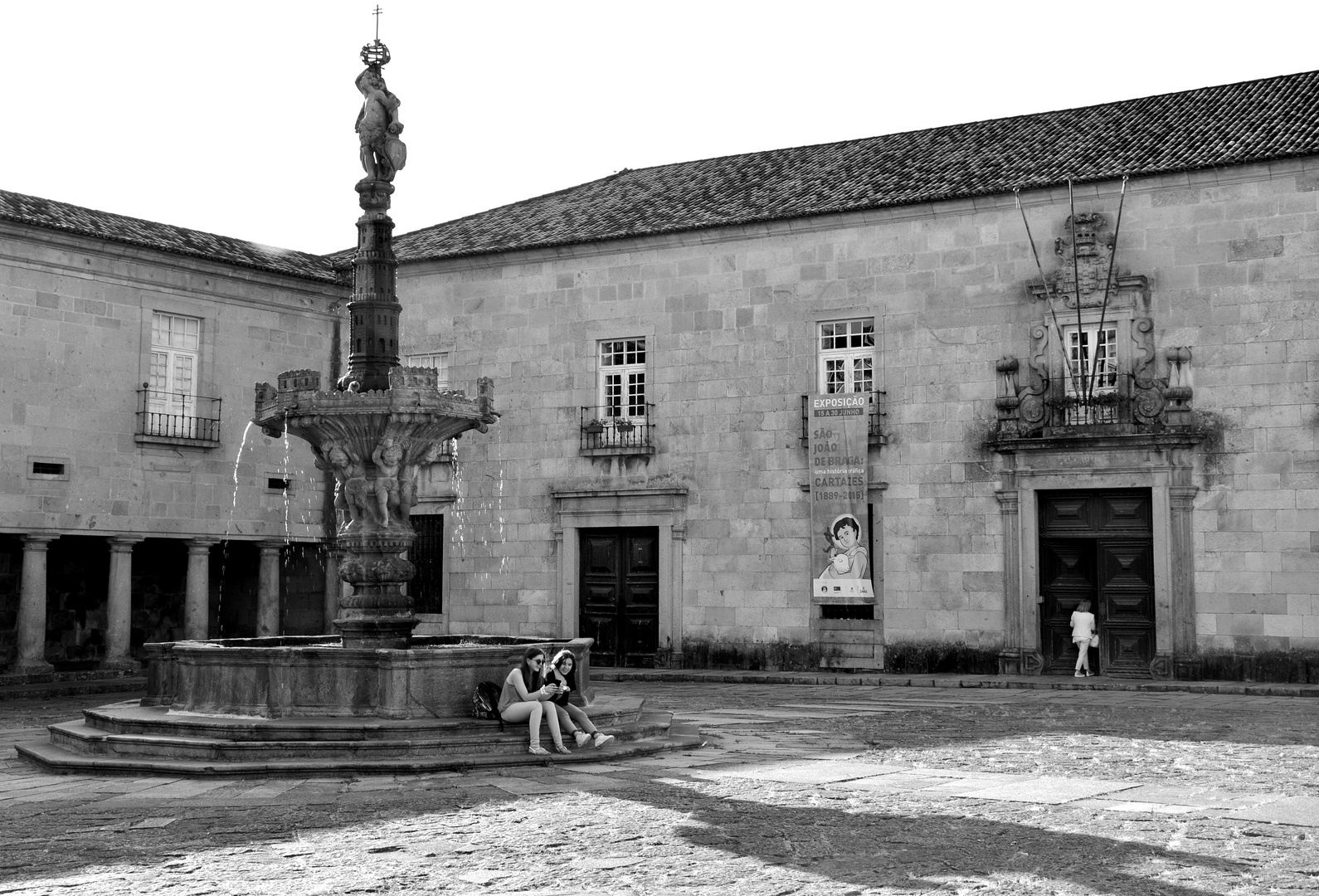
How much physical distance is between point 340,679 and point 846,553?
40.2 ft

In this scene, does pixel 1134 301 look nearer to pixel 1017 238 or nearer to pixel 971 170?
pixel 1017 238

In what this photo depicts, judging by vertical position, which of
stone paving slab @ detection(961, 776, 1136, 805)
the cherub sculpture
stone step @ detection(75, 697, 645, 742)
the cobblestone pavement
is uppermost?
the cherub sculpture

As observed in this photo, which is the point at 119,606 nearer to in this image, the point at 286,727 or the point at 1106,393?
the point at 286,727

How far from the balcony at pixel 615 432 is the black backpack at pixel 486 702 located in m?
13.2

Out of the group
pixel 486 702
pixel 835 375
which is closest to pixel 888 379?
pixel 835 375

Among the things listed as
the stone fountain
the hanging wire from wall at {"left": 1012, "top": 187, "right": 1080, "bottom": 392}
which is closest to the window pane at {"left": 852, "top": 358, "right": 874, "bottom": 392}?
the hanging wire from wall at {"left": 1012, "top": 187, "right": 1080, "bottom": 392}

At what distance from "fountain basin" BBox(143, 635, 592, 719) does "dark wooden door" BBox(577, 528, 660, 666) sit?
12.6 metres

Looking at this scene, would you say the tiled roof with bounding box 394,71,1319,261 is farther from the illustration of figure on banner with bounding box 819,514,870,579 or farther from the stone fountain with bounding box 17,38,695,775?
the stone fountain with bounding box 17,38,695,775

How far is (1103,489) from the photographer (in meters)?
21.1

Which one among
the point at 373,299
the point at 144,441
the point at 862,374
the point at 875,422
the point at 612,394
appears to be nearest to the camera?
the point at 373,299

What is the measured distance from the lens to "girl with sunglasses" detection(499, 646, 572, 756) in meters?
10.8

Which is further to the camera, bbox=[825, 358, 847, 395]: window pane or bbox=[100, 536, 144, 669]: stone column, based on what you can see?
bbox=[100, 536, 144, 669]: stone column

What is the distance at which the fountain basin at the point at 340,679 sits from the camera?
1122 cm

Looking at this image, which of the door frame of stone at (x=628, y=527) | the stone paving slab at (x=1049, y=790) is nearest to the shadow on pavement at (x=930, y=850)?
the stone paving slab at (x=1049, y=790)
